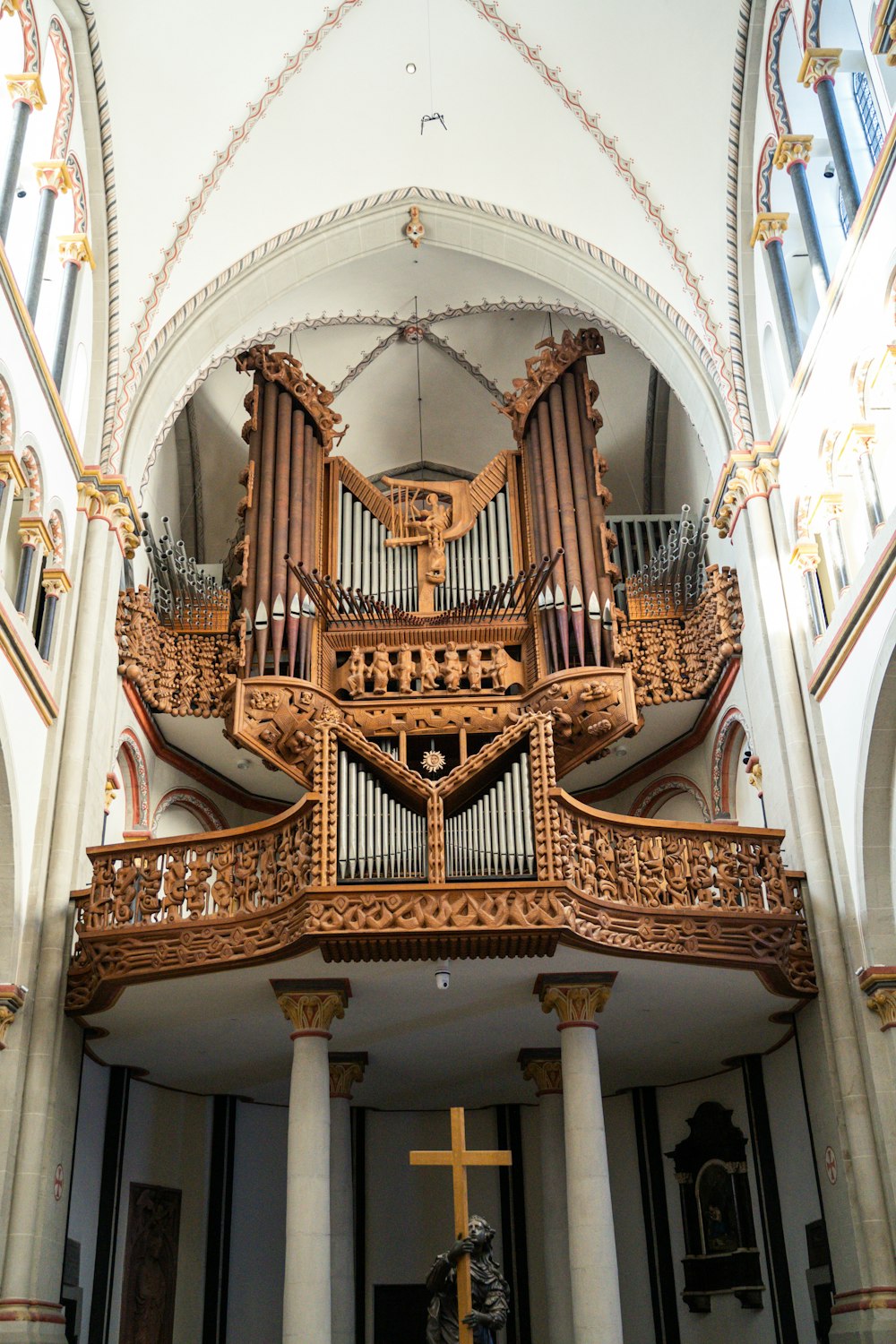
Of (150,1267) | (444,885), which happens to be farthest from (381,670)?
(150,1267)

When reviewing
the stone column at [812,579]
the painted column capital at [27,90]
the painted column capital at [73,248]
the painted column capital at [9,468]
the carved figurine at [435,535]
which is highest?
the painted column capital at [27,90]

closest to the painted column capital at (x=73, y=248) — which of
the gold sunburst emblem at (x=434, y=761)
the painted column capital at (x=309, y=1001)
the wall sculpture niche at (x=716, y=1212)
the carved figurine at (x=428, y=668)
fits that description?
the carved figurine at (x=428, y=668)

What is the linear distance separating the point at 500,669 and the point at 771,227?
18.1ft

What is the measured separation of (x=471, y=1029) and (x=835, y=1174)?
3457 millimetres

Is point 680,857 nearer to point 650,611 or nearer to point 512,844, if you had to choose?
point 512,844

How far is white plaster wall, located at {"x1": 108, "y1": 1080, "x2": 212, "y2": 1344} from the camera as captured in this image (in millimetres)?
13344

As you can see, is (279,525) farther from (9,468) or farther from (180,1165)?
(180,1165)

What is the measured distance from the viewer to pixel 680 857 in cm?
1134

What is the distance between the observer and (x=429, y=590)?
15.1 metres

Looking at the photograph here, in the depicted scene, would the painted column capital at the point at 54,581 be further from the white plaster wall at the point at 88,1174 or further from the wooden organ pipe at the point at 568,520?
the wooden organ pipe at the point at 568,520

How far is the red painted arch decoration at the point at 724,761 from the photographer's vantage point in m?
14.5

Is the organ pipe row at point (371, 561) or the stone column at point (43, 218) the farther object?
the organ pipe row at point (371, 561)

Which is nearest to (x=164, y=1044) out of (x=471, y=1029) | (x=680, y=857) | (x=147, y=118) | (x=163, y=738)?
(x=471, y=1029)

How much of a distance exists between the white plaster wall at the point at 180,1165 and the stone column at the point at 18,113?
8.93 meters
